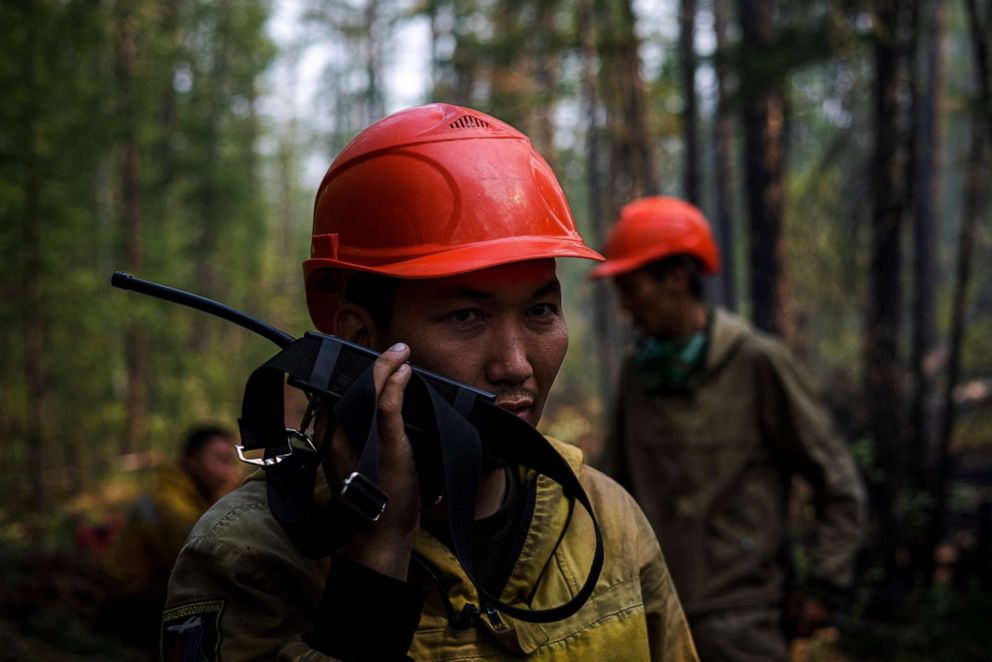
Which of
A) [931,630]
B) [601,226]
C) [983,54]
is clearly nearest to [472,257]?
[983,54]

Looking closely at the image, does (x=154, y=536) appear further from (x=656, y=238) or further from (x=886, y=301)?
(x=886, y=301)

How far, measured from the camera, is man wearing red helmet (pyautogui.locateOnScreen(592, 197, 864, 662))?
3.97 meters

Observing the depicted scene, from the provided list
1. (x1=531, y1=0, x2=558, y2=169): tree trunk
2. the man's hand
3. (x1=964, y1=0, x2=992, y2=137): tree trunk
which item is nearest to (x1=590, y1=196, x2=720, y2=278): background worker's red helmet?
(x1=964, y1=0, x2=992, y2=137): tree trunk

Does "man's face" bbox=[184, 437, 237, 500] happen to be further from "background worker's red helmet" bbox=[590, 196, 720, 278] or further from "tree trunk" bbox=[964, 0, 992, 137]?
"tree trunk" bbox=[964, 0, 992, 137]

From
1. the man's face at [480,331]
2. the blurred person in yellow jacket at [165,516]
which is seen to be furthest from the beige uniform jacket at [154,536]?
the man's face at [480,331]

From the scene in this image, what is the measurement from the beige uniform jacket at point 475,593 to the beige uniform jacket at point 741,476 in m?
2.10

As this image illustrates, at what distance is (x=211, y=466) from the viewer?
6.75 metres

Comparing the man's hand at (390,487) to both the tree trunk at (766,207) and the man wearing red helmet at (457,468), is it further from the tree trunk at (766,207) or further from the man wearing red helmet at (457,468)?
the tree trunk at (766,207)

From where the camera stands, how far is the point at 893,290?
262 inches

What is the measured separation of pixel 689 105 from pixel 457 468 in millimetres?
9557

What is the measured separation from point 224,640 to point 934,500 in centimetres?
637

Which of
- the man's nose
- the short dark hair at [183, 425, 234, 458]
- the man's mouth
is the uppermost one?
the man's nose

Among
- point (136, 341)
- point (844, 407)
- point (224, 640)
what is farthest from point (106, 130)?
point (224, 640)

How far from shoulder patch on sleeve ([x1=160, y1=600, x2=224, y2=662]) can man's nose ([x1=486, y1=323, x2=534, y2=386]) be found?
648 millimetres
